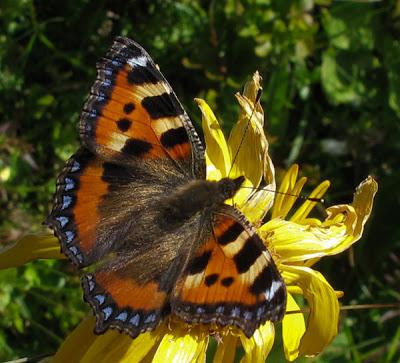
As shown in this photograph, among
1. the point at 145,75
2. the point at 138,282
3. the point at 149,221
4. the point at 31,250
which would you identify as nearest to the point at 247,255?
the point at 138,282

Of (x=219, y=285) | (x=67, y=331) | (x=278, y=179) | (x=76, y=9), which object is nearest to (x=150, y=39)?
(x=76, y=9)

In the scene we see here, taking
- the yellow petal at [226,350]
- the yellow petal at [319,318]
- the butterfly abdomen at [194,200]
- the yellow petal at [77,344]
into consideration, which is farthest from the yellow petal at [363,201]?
the yellow petal at [77,344]

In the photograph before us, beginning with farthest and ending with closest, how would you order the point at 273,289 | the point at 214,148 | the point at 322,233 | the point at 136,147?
the point at 214,148, the point at 322,233, the point at 136,147, the point at 273,289

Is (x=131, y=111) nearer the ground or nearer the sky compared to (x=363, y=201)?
nearer the sky

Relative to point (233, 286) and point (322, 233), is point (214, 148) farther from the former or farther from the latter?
point (233, 286)

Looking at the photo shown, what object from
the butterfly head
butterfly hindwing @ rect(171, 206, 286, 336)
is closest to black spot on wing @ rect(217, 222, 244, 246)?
butterfly hindwing @ rect(171, 206, 286, 336)

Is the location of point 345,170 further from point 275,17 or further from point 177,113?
point 177,113

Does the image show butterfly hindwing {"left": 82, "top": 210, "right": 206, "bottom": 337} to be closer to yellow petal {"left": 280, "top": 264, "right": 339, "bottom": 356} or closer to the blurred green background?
yellow petal {"left": 280, "top": 264, "right": 339, "bottom": 356}

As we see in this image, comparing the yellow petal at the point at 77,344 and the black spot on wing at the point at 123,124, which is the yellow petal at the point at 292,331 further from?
the black spot on wing at the point at 123,124
